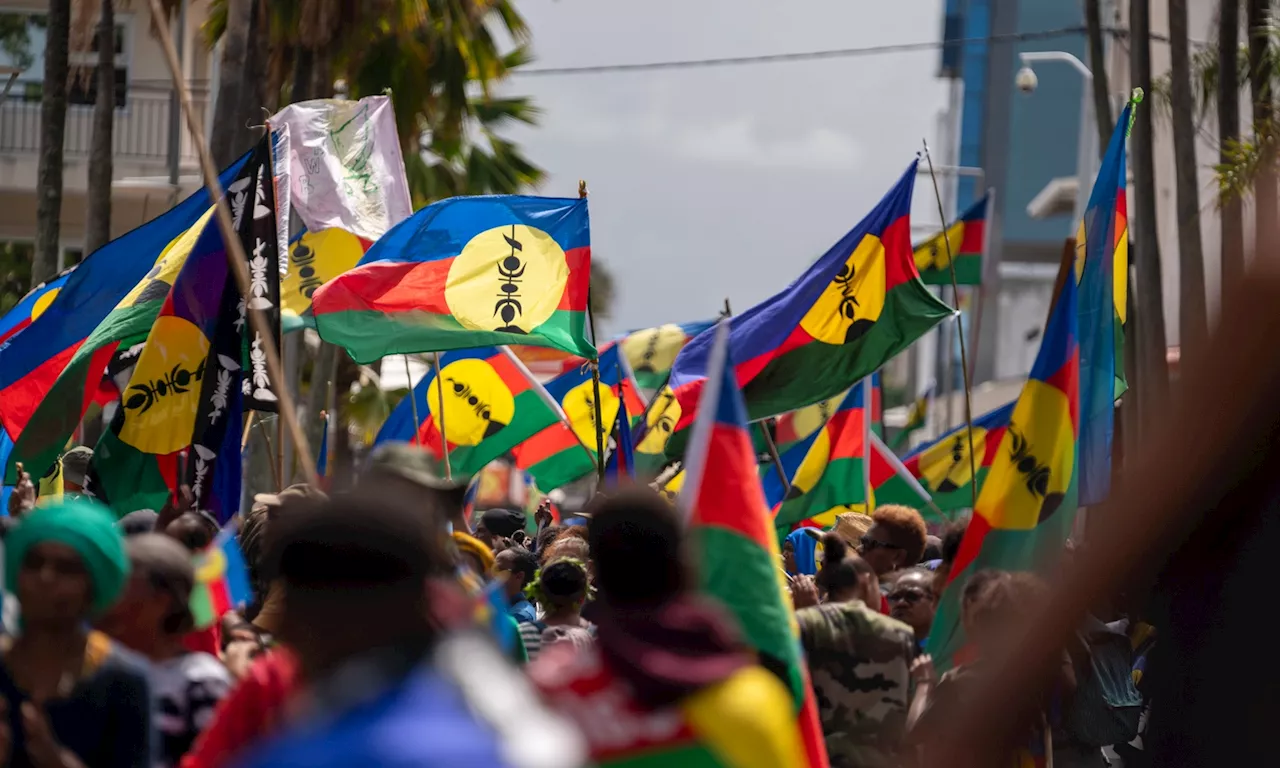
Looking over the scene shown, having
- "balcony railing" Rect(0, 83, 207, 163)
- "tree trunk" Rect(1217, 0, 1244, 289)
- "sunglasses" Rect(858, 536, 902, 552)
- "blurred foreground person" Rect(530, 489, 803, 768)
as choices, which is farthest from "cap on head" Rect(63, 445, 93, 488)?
"balcony railing" Rect(0, 83, 207, 163)

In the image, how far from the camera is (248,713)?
335cm

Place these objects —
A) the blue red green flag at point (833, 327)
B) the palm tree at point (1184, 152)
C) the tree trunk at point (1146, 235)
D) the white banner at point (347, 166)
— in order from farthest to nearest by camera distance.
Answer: the tree trunk at point (1146, 235), the palm tree at point (1184, 152), the white banner at point (347, 166), the blue red green flag at point (833, 327)

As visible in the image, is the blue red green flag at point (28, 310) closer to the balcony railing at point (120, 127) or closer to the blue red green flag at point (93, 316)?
the blue red green flag at point (93, 316)

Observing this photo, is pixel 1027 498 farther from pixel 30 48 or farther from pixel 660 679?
pixel 30 48

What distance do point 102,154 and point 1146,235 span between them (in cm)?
993

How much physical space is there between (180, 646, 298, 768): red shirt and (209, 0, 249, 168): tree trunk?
12364 millimetres

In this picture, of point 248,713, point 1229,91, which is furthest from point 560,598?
point 1229,91

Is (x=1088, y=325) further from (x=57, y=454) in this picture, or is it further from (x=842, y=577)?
(x=57, y=454)

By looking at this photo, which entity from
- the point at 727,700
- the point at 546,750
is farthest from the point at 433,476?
the point at 546,750

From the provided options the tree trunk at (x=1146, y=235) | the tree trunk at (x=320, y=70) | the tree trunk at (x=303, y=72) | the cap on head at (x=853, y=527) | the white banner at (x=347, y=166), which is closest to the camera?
the cap on head at (x=853, y=527)

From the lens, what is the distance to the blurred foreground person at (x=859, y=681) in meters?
5.85

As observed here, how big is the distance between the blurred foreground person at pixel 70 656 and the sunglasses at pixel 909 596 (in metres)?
3.68

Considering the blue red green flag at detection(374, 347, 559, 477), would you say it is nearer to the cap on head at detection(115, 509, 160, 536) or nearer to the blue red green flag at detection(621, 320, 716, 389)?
the blue red green flag at detection(621, 320, 716, 389)

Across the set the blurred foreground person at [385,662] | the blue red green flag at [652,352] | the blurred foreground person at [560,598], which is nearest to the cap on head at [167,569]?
the blurred foreground person at [385,662]
